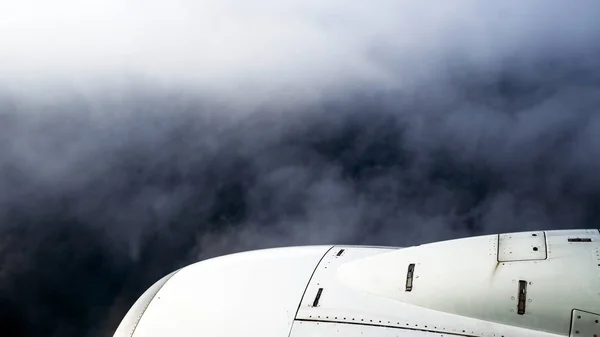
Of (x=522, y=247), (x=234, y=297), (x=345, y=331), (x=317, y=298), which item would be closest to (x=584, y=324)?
(x=522, y=247)

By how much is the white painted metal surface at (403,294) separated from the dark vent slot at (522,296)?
18 millimetres

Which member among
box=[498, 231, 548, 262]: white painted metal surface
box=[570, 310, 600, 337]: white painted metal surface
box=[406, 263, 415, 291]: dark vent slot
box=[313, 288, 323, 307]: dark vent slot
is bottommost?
box=[313, 288, 323, 307]: dark vent slot

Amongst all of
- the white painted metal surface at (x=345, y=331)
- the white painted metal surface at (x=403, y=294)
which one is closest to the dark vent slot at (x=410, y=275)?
the white painted metal surface at (x=403, y=294)

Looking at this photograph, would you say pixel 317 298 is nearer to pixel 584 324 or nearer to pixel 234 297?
pixel 234 297

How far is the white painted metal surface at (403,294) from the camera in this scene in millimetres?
9117

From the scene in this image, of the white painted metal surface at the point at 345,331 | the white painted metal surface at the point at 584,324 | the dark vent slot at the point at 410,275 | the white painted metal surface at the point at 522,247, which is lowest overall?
the white painted metal surface at the point at 345,331

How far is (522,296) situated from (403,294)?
6.98ft

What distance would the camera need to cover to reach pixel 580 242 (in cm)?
1004

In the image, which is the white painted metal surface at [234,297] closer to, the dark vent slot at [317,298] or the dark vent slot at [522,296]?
the dark vent slot at [317,298]

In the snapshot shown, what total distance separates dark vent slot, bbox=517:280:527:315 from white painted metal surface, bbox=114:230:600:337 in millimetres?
18

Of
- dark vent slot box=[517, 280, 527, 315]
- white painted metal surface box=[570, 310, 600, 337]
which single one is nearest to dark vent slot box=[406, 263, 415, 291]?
dark vent slot box=[517, 280, 527, 315]

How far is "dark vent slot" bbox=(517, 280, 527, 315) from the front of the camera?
916 centimetres

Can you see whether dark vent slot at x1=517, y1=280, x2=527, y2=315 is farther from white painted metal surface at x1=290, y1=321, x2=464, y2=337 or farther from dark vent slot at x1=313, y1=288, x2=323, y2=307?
dark vent slot at x1=313, y1=288, x2=323, y2=307

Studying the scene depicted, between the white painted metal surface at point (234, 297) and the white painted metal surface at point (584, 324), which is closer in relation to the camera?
the white painted metal surface at point (584, 324)
